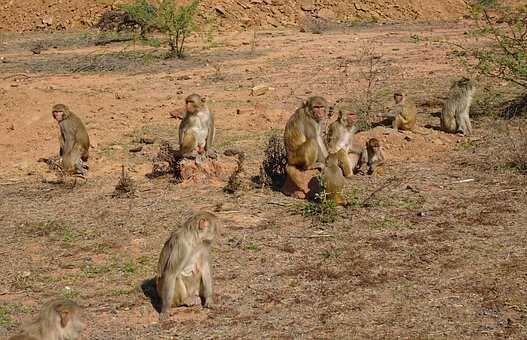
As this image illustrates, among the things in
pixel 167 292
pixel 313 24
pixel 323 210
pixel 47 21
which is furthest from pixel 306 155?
pixel 47 21

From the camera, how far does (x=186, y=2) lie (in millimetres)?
29812

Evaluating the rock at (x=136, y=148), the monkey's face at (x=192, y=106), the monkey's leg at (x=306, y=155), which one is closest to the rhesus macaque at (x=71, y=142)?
the rock at (x=136, y=148)

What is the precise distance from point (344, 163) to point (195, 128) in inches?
96.6

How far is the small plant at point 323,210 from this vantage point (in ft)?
31.9

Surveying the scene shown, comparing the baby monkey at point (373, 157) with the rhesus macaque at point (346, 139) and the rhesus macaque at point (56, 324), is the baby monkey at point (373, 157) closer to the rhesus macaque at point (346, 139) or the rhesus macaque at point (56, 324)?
the rhesus macaque at point (346, 139)

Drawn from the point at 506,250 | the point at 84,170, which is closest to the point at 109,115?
the point at 84,170

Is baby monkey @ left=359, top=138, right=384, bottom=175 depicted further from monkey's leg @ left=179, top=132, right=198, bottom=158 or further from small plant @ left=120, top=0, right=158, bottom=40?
small plant @ left=120, top=0, right=158, bottom=40

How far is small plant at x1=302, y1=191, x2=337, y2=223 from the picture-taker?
9734mm

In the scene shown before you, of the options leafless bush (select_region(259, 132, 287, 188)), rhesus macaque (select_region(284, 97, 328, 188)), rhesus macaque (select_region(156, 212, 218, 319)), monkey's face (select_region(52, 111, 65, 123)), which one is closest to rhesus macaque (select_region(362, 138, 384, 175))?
rhesus macaque (select_region(284, 97, 328, 188))

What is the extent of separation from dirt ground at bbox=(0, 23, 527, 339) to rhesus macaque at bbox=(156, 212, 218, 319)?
20cm

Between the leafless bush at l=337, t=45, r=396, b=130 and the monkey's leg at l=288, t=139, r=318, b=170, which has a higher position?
the leafless bush at l=337, t=45, r=396, b=130

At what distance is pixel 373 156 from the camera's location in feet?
38.2

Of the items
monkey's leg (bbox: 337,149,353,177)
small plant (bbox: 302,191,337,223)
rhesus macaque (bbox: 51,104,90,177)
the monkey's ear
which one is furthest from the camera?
rhesus macaque (bbox: 51,104,90,177)

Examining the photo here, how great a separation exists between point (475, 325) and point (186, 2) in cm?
2496
